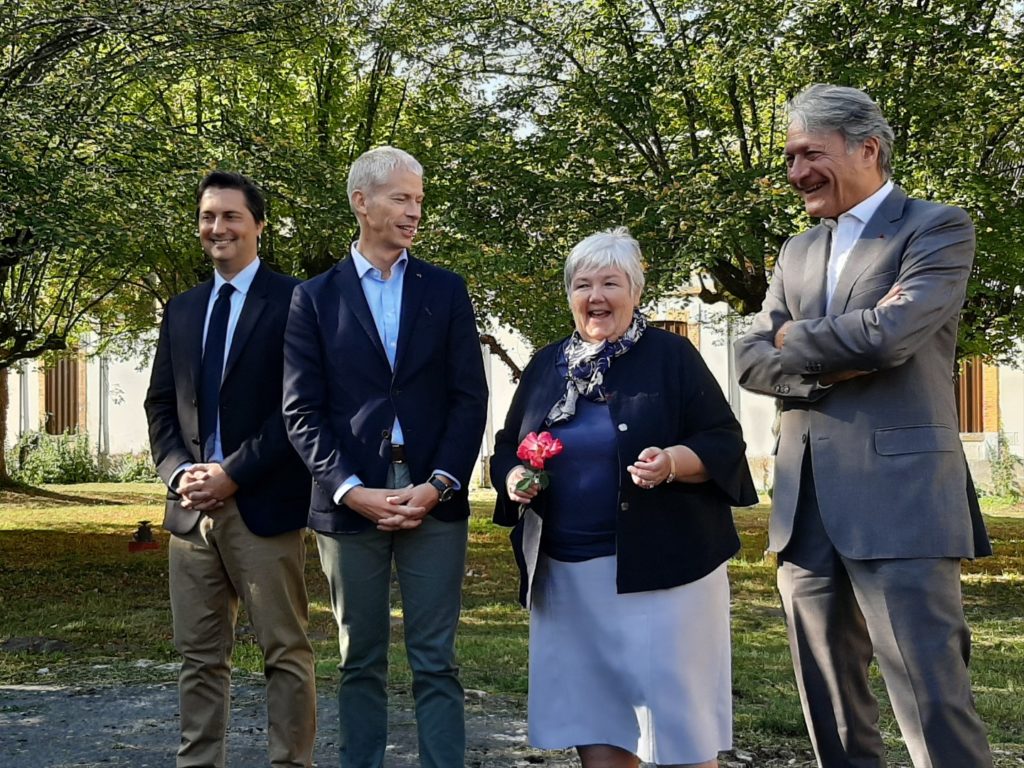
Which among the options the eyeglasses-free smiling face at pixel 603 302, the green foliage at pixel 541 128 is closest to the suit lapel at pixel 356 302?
the eyeglasses-free smiling face at pixel 603 302

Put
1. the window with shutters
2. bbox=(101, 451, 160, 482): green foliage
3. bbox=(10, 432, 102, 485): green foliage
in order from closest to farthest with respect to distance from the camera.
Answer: bbox=(10, 432, 102, 485): green foliage → bbox=(101, 451, 160, 482): green foliage → the window with shutters

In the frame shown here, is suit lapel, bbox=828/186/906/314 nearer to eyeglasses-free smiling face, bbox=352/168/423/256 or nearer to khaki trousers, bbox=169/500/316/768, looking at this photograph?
eyeglasses-free smiling face, bbox=352/168/423/256

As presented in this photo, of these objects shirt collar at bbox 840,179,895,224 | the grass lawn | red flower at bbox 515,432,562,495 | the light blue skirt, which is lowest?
the grass lawn

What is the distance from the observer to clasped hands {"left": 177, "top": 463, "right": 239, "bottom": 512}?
4121 mm

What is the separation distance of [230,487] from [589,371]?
1.36 m

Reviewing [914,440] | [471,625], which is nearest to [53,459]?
[471,625]

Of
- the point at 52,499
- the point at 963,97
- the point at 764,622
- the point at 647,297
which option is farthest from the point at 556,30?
the point at 52,499

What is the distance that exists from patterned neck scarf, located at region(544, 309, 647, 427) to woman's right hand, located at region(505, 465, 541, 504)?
0.64ft

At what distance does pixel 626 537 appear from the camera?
358 cm

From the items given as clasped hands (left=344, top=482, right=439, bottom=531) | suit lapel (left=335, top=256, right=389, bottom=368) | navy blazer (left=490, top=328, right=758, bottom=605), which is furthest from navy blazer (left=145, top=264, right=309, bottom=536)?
navy blazer (left=490, top=328, right=758, bottom=605)

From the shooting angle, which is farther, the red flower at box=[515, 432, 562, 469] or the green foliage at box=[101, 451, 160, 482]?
the green foliage at box=[101, 451, 160, 482]

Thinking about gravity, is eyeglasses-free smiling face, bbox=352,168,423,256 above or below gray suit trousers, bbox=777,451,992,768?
above

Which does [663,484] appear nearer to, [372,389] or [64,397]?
[372,389]

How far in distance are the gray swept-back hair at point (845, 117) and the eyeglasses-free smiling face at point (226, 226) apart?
6.79 feet
